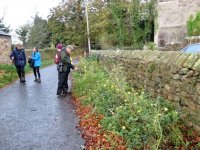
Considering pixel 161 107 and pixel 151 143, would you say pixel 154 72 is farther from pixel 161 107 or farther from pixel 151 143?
pixel 151 143

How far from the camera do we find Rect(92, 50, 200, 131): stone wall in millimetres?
5191

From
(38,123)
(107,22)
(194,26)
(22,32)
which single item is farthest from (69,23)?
(38,123)

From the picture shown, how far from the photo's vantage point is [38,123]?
7.65 meters

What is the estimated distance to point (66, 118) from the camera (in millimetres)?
8000

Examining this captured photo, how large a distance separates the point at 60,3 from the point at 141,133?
51358 mm

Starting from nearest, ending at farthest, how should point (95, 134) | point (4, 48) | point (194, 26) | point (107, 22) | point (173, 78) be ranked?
point (173, 78), point (95, 134), point (4, 48), point (194, 26), point (107, 22)

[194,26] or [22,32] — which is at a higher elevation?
[22,32]

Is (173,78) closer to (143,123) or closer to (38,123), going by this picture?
(143,123)

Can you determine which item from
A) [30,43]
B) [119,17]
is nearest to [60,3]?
[30,43]

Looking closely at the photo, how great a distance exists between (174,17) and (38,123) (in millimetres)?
25938

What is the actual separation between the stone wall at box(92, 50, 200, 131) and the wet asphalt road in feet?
6.12

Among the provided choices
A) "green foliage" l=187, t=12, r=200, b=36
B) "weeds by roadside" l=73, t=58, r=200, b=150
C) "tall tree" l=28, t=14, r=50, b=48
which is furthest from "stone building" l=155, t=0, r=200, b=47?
"tall tree" l=28, t=14, r=50, b=48

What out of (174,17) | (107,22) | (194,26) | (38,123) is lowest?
(38,123)

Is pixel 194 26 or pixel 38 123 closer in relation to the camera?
pixel 38 123
